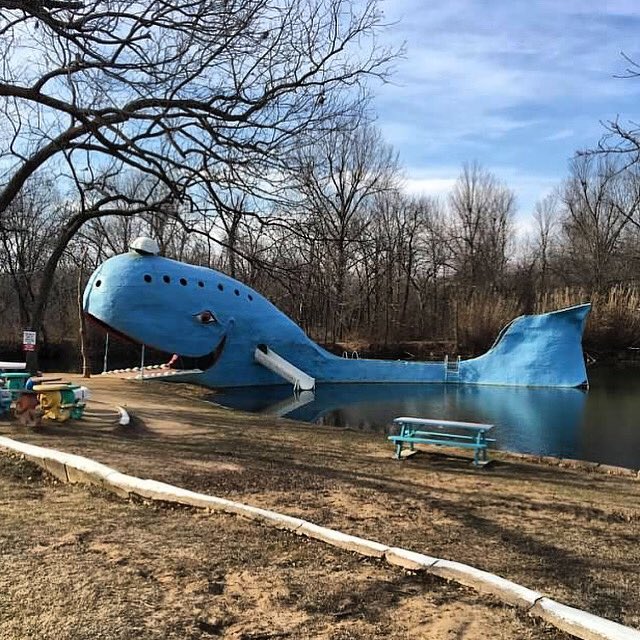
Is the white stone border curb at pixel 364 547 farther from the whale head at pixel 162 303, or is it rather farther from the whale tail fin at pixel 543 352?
the whale tail fin at pixel 543 352

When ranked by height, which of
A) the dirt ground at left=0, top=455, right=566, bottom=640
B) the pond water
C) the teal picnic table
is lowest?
the pond water

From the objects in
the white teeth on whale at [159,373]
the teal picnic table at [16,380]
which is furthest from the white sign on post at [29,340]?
the white teeth on whale at [159,373]

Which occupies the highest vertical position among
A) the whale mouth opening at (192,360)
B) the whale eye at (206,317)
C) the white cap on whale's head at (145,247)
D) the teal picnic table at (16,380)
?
the white cap on whale's head at (145,247)

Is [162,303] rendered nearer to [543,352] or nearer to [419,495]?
[543,352]

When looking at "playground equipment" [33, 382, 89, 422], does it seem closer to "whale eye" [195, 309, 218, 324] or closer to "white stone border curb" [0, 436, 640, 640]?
"white stone border curb" [0, 436, 640, 640]

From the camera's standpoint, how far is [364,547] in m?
3.96

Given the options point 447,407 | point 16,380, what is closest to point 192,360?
point 447,407

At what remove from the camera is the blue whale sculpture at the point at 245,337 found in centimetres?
2006

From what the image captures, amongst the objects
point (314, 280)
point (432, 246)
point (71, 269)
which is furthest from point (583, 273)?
point (314, 280)

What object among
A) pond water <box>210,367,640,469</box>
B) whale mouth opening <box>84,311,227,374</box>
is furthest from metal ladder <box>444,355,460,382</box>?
whale mouth opening <box>84,311,227,374</box>

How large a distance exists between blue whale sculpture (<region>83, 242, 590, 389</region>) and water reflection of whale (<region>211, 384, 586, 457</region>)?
77 centimetres

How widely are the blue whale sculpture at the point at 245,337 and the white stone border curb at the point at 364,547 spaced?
45.0ft

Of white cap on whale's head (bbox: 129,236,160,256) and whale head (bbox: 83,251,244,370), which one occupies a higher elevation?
white cap on whale's head (bbox: 129,236,160,256)

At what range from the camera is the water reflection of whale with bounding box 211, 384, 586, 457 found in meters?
14.2
